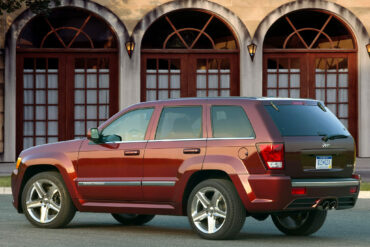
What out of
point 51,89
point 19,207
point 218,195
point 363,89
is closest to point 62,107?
point 51,89

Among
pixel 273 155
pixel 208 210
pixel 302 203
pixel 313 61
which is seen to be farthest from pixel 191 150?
pixel 313 61

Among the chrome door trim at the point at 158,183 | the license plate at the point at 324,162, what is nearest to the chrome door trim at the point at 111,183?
the chrome door trim at the point at 158,183

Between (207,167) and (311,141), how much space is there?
1.17 meters

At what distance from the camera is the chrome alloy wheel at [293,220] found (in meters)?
10.8

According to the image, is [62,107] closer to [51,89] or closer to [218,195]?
[51,89]

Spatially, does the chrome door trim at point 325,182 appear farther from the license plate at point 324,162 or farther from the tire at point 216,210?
the tire at point 216,210

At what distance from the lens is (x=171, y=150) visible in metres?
10.4

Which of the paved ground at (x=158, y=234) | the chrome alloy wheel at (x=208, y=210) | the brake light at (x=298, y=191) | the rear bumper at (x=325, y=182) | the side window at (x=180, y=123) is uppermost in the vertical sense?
the side window at (x=180, y=123)

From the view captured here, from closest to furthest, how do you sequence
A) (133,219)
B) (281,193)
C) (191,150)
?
(281,193) < (191,150) < (133,219)

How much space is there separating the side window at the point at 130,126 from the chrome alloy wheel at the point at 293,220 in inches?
76.9

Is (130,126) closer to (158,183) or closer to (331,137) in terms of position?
(158,183)

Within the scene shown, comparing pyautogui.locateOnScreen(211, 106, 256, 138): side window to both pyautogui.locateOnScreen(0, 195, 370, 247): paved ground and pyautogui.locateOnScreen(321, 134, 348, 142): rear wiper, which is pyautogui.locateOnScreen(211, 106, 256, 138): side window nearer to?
pyautogui.locateOnScreen(321, 134, 348, 142): rear wiper

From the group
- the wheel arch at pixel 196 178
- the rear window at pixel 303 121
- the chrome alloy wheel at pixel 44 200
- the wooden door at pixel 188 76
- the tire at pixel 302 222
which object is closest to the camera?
the rear window at pixel 303 121

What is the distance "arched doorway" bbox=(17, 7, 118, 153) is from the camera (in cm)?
2638
